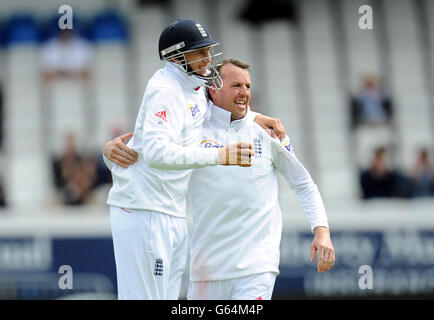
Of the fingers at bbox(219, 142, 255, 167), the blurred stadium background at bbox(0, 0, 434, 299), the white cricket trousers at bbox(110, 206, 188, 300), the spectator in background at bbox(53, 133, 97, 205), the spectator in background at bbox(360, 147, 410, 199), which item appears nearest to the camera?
the fingers at bbox(219, 142, 255, 167)

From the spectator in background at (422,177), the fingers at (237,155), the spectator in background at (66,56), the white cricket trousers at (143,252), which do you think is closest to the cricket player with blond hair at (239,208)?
the white cricket trousers at (143,252)

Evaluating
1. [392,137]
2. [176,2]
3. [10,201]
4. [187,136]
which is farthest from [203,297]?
[176,2]

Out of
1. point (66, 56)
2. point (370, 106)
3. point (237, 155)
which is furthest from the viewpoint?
point (66, 56)

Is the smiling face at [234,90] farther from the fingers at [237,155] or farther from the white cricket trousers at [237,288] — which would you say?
the white cricket trousers at [237,288]

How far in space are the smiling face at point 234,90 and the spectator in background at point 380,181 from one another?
6165mm

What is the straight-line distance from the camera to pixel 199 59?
525 cm

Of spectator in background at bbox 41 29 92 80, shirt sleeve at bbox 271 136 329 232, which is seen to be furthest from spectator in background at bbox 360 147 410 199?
shirt sleeve at bbox 271 136 329 232

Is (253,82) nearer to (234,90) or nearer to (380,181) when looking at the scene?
(380,181)

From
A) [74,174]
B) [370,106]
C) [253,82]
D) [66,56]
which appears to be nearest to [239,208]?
[74,174]

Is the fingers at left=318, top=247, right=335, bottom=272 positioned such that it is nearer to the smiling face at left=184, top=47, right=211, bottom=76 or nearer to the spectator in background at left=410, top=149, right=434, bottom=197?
the smiling face at left=184, top=47, right=211, bottom=76

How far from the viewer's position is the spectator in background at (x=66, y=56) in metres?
13.4

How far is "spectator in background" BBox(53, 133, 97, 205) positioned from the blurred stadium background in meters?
0.02

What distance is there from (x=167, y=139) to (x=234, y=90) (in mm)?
700

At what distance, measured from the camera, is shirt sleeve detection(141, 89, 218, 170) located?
4836 millimetres
